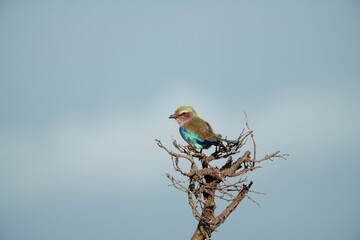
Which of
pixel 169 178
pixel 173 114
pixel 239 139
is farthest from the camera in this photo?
pixel 173 114

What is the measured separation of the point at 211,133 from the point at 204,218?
2.45m

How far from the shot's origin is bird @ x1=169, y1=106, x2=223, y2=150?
11.8 metres

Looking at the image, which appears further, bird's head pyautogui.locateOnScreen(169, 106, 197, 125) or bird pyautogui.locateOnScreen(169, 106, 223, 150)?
bird's head pyautogui.locateOnScreen(169, 106, 197, 125)

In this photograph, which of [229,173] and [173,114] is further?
[173,114]

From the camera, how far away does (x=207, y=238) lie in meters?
10.3

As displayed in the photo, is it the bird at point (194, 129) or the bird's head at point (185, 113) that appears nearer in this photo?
the bird at point (194, 129)

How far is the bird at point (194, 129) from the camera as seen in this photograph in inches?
464

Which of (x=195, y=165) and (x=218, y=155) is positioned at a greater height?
(x=218, y=155)

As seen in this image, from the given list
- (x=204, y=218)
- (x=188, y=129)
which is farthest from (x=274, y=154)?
(x=188, y=129)

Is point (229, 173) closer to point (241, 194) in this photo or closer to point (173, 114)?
point (241, 194)

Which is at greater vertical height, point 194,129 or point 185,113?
point 185,113

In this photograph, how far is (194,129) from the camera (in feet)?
40.3

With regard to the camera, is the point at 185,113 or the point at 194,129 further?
the point at 185,113

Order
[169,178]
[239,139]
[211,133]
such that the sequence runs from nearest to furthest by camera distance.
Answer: [169,178], [239,139], [211,133]
